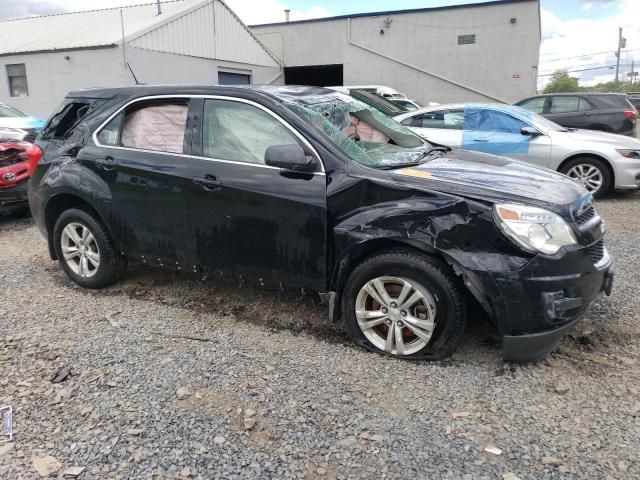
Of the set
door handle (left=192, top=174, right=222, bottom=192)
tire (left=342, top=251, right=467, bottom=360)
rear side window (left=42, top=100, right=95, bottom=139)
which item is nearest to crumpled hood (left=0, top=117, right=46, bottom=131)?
rear side window (left=42, top=100, right=95, bottom=139)

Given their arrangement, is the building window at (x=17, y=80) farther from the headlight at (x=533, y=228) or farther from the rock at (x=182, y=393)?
the headlight at (x=533, y=228)

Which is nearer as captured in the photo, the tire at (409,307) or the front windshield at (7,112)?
the tire at (409,307)

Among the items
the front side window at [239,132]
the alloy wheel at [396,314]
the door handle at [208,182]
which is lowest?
the alloy wheel at [396,314]

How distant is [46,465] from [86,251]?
244cm

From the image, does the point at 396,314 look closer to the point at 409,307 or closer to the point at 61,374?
the point at 409,307

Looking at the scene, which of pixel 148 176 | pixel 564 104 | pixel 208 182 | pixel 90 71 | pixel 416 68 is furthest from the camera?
pixel 416 68

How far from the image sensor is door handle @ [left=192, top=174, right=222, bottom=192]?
3732 millimetres

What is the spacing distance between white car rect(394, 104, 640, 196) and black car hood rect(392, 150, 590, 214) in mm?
4513

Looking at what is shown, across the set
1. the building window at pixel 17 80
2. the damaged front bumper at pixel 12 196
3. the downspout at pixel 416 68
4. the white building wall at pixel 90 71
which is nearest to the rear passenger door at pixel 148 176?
the damaged front bumper at pixel 12 196

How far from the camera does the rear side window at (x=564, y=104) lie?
1145 cm

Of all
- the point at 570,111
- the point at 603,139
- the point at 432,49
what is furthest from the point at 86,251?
the point at 432,49

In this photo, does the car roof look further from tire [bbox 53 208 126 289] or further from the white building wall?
the white building wall

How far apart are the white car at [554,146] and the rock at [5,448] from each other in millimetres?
7283

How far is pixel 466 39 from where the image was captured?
2358cm
